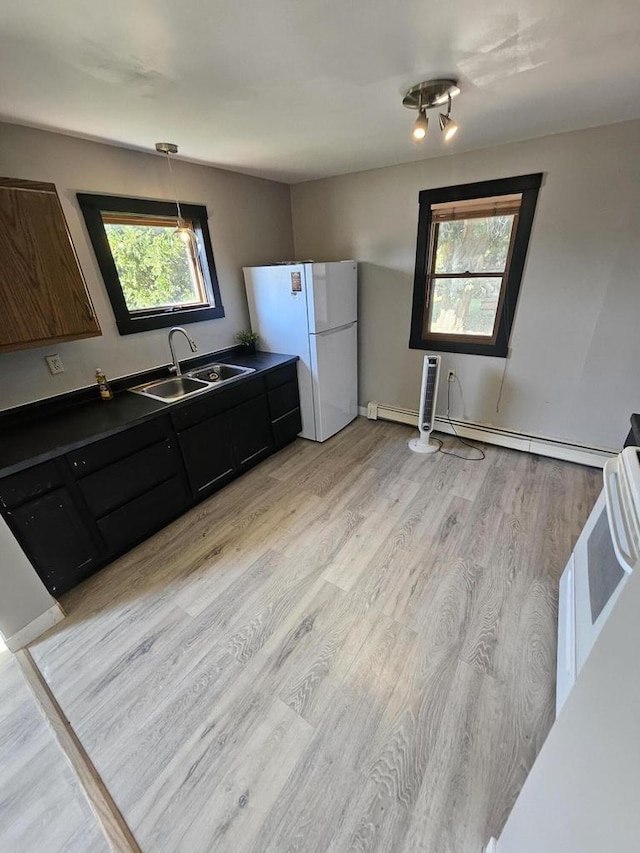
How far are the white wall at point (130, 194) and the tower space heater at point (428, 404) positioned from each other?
170 cm

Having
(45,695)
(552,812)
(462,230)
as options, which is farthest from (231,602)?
(462,230)

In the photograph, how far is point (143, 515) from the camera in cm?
209

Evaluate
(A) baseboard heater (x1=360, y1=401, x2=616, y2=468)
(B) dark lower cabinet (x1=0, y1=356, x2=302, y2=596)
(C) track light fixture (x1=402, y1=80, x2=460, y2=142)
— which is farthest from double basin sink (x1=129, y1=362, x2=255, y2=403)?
(C) track light fixture (x1=402, y1=80, x2=460, y2=142)

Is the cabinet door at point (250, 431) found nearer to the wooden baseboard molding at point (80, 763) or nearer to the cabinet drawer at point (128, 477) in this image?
the cabinet drawer at point (128, 477)

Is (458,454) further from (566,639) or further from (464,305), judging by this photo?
(566,639)

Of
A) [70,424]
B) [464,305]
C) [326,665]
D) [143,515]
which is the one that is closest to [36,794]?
[326,665]

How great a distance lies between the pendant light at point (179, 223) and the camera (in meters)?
2.04

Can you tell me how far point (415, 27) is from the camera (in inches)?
41.8

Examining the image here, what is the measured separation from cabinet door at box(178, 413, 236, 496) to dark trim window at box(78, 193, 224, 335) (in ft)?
2.71

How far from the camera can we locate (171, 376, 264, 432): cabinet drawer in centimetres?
217

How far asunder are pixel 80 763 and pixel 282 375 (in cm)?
241

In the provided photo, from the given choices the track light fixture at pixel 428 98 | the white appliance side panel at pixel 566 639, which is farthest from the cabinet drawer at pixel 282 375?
the white appliance side panel at pixel 566 639

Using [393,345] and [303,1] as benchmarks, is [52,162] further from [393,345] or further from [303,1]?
[393,345]

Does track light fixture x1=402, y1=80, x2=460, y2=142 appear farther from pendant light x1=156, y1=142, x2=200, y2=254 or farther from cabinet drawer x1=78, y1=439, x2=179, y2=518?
cabinet drawer x1=78, y1=439, x2=179, y2=518
